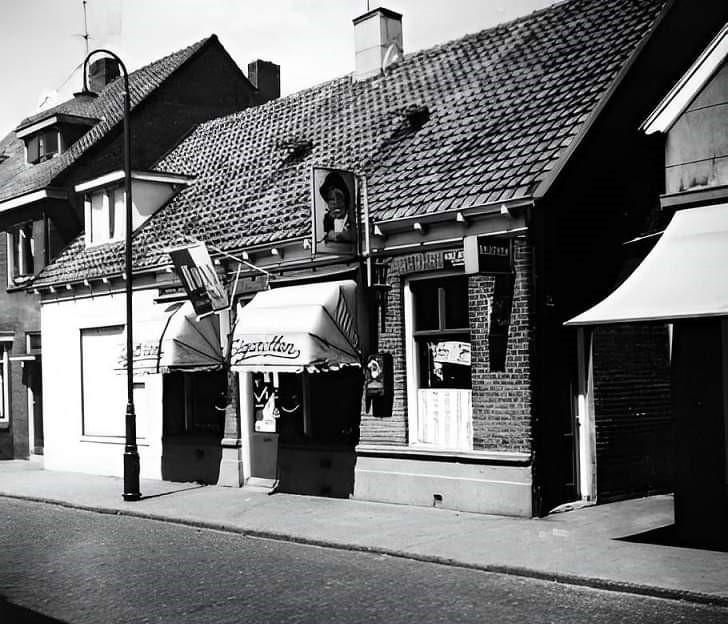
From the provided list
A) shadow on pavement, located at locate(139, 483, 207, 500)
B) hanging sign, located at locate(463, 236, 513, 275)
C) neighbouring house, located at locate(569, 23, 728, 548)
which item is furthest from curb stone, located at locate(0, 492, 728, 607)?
hanging sign, located at locate(463, 236, 513, 275)

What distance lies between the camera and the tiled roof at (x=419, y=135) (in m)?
13.6

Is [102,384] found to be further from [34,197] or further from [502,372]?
[502,372]

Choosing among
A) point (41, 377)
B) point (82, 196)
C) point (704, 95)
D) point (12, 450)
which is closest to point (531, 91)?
point (704, 95)

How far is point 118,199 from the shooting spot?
20.9m

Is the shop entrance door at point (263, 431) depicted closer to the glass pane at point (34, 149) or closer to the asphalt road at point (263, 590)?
the asphalt road at point (263, 590)

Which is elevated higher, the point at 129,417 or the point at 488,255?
the point at 488,255

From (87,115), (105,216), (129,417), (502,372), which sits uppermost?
(87,115)

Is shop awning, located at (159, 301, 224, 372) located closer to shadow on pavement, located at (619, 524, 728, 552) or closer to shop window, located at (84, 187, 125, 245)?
→ shop window, located at (84, 187, 125, 245)

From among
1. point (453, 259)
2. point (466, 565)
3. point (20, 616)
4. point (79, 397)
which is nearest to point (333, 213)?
point (453, 259)

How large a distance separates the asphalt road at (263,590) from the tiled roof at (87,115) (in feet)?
45.7

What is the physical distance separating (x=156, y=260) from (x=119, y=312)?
185 cm

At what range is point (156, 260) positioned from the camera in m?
18.6

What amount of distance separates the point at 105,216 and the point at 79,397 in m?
4.10

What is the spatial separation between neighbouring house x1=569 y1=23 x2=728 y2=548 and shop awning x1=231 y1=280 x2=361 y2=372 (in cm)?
478
